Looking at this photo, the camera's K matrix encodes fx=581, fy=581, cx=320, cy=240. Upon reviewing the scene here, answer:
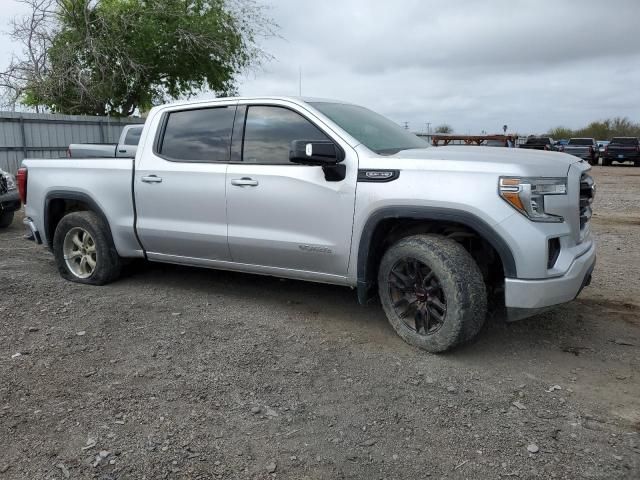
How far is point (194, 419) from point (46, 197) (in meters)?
3.68

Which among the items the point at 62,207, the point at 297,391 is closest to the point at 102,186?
the point at 62,207

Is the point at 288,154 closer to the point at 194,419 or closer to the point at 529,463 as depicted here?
the point at 194,419

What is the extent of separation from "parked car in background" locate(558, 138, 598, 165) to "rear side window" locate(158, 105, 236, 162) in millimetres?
29854

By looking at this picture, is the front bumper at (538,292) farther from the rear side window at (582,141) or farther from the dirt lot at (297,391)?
the rear side window at (582,141)

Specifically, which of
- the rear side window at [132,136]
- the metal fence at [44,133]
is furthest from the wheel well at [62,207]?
the metal fence at [44,133]

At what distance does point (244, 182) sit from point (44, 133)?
14363 mm

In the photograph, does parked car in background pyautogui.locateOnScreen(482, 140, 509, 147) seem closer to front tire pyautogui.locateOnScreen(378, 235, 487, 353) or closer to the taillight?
the taillight

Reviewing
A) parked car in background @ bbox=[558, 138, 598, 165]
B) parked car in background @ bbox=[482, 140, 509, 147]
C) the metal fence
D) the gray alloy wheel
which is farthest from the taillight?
parked car in background @ bbox=[558, 138, 598, 165]

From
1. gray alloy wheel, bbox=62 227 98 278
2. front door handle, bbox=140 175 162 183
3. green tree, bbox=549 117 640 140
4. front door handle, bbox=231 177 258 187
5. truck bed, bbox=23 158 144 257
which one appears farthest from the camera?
green tree, bbox=549 117 640 140

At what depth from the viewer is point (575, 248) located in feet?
12.9

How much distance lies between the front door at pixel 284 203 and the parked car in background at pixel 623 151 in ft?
101

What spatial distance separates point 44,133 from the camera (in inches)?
659

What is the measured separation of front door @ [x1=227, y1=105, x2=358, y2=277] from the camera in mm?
4305

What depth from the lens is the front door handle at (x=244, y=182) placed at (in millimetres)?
4634
